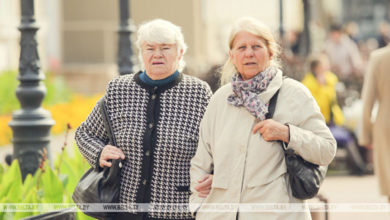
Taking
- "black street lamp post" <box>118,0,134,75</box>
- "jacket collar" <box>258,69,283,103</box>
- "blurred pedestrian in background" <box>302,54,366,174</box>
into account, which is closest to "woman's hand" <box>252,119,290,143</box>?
"jacket collar" <box>258,69,283,103</box>

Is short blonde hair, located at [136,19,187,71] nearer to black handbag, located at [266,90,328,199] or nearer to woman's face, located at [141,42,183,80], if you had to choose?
woman's face, located at [141,42,183,80]

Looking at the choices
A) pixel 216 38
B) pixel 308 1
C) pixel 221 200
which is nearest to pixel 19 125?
pixel 221 200

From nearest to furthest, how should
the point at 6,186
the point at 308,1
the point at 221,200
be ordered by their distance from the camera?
the point at 221,200 < the point at 6,186 < the point at 308,1

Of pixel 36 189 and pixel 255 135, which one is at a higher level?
pixel 255 135

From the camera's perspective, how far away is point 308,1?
1770 centimetres

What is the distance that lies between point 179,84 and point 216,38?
74.2 ft

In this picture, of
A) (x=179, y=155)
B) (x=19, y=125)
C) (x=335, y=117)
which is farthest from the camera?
(x=335, y=117)

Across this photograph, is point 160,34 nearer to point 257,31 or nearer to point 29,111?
point 257,31

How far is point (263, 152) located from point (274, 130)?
0.40 feet

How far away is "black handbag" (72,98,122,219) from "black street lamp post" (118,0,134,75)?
4.62 metres

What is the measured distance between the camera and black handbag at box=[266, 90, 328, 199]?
3.79 metres

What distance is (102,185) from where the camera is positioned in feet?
14.1

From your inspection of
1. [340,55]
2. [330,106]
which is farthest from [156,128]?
[340,55]

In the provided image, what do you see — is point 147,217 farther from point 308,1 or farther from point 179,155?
point 308,1
